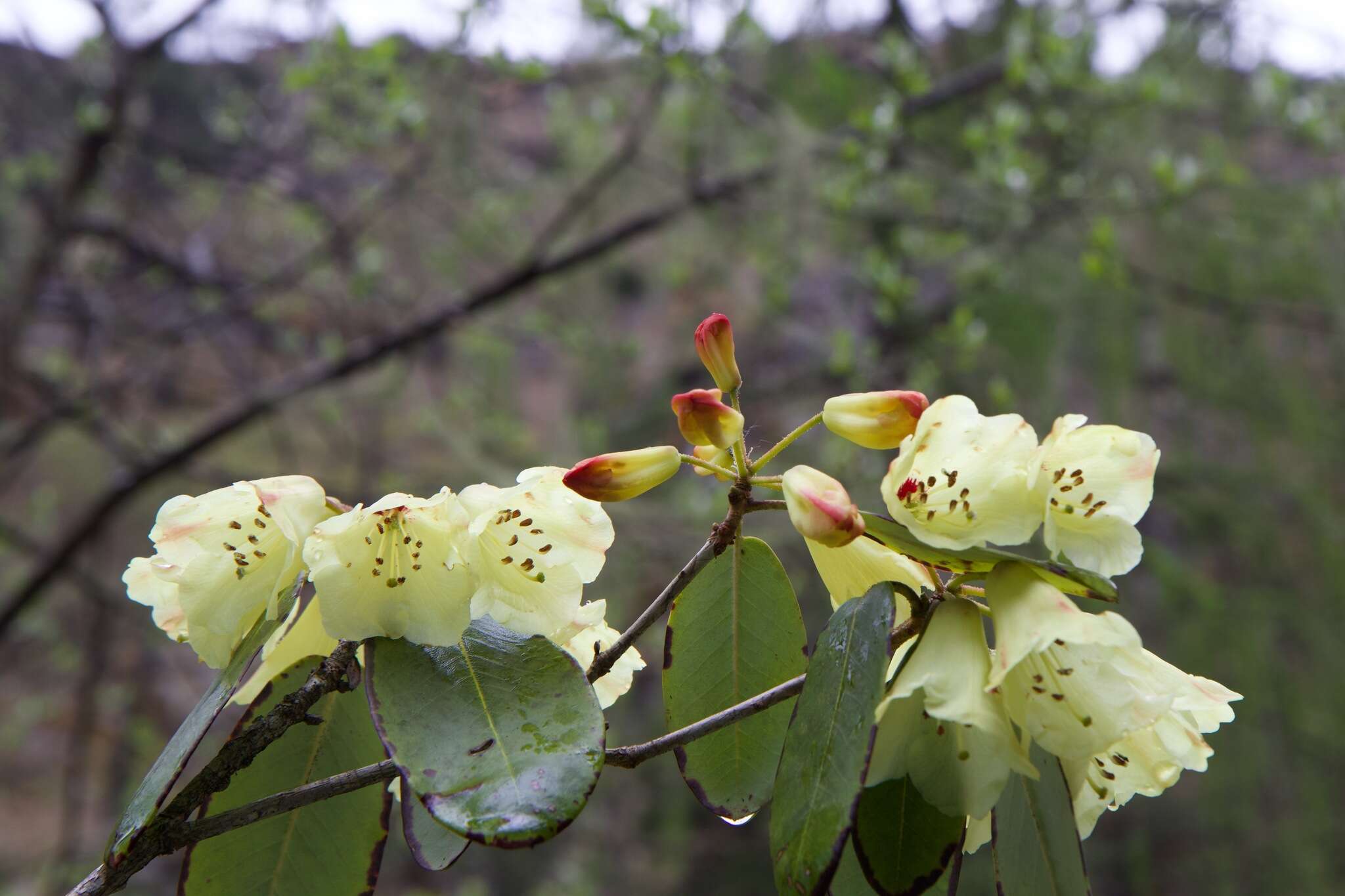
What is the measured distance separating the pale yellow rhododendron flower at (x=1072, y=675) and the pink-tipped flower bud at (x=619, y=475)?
0.23 m

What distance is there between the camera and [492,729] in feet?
2.03

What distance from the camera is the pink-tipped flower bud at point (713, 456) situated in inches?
28.8

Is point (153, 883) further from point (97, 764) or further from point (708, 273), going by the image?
point (708, 273)

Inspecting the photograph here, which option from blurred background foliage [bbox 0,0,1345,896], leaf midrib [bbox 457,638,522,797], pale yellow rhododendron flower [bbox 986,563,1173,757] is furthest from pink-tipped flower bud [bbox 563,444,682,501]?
blurred background foliage [bbox 0,0,1345,896]

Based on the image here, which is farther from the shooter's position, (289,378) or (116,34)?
(289,378)

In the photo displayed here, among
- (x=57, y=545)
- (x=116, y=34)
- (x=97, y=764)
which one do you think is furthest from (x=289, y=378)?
(x=97, y=764)

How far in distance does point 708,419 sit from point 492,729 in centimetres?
24

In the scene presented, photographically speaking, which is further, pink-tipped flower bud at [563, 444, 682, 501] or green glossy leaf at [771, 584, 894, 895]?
pink-tipped flower bud at [563, 444, 682, 501]

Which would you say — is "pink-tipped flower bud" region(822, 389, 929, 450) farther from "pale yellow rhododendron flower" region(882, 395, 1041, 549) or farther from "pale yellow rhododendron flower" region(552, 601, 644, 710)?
"pale yellow rhododendron flower" region(552, 601, 644, 710)

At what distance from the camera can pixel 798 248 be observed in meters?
3.29

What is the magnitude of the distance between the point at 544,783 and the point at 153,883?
5.02 m

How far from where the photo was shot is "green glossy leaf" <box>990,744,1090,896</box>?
0.62 metres

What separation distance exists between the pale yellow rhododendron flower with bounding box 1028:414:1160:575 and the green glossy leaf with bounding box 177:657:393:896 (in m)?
0.51

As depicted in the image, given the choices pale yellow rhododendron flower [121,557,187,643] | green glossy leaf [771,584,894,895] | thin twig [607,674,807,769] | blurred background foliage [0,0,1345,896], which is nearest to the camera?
green glossy leaf [771,584,894,895]
